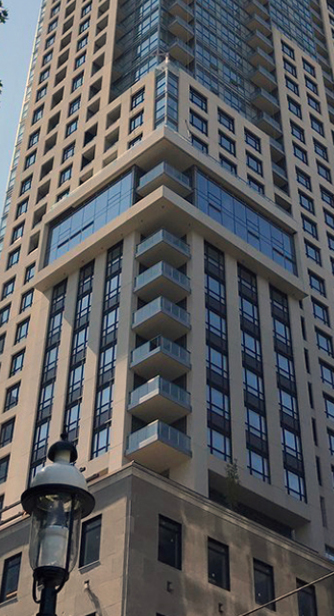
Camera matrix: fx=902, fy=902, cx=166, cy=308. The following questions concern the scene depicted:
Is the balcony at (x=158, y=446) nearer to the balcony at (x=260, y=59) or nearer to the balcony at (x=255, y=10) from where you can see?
the balcony at (x=260, y=59)

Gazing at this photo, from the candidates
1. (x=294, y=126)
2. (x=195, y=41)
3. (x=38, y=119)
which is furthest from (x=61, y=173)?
(x=294, y=126)

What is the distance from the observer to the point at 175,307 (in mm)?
56250

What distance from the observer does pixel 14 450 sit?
59.5 m

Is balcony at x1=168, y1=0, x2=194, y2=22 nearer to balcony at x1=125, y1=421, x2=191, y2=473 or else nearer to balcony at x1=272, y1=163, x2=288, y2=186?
balcony at x1=272, y1=163, x2=288, y2=186

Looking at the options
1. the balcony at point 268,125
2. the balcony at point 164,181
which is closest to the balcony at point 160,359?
the balcony at point 164,181

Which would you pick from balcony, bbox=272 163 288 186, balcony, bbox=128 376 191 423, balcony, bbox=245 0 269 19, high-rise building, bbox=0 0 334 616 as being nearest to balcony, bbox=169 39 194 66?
high-rise building, bbox=0 0 334 616

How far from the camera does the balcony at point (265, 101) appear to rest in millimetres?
80250

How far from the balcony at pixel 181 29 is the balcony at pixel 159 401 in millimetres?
36769

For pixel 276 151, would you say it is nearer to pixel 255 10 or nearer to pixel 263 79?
pixel 263 79

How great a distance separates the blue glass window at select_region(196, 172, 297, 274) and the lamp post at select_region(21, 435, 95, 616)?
176 feet

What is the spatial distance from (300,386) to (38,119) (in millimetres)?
38302

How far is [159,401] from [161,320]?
5.92 metres

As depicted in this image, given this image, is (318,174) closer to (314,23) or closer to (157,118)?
(157,118)

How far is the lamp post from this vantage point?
978cm
